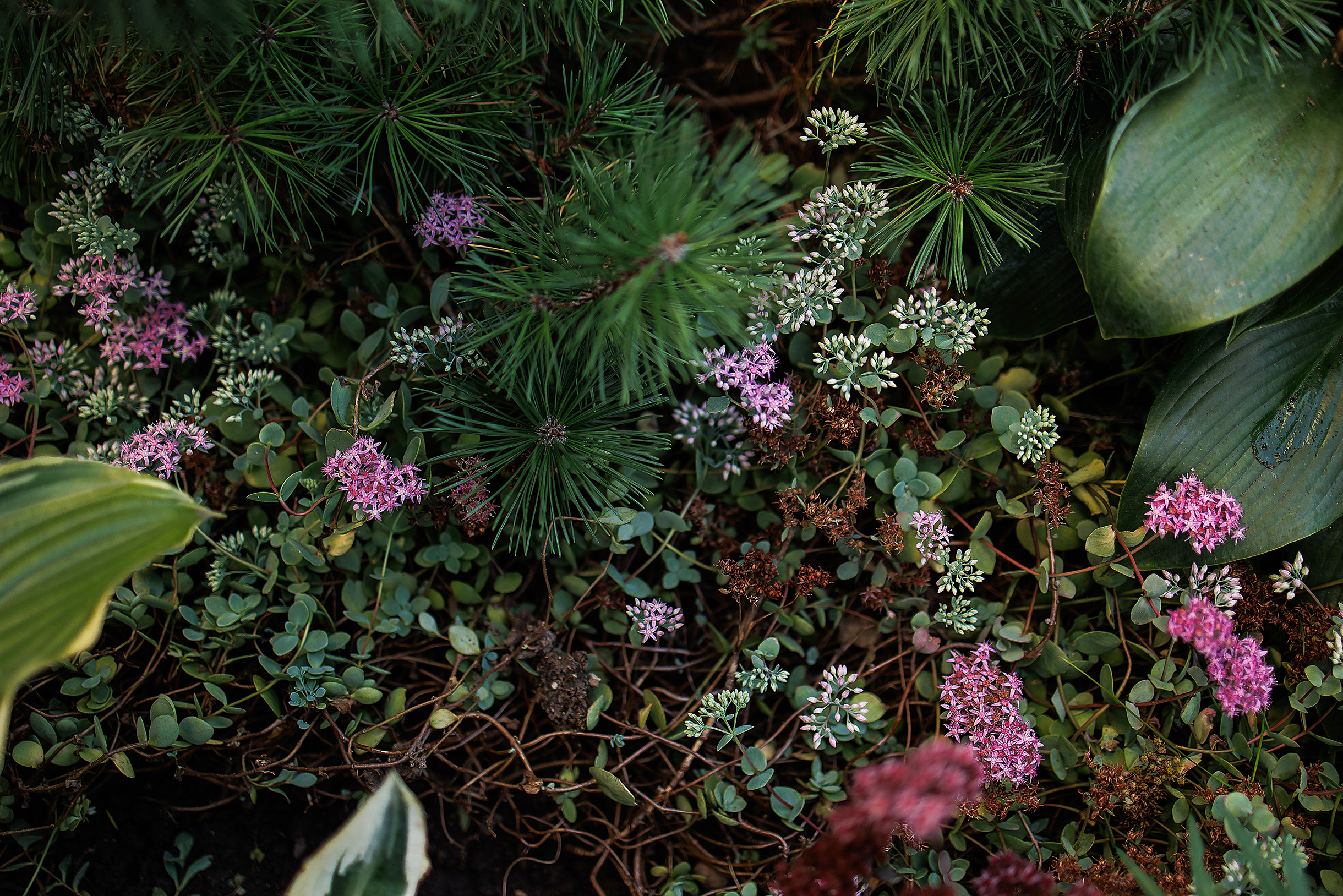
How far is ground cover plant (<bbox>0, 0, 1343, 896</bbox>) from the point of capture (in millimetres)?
843

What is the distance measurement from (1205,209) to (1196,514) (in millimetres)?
334

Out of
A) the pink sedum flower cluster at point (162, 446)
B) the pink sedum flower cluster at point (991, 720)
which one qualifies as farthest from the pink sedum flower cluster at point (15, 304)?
the pink sedum flower cluster at point (991, 720)

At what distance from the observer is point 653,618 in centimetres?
97

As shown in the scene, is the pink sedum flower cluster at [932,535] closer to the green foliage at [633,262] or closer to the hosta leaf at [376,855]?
the green foliage at [633,262]

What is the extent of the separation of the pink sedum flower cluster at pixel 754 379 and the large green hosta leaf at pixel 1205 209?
35cm

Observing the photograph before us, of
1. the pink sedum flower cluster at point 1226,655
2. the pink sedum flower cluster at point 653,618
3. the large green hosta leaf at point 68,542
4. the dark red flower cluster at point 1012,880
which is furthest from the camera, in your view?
the pink sedum flower cluster at point 653,618

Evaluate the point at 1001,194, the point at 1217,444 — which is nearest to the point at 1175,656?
the point at 1217,444

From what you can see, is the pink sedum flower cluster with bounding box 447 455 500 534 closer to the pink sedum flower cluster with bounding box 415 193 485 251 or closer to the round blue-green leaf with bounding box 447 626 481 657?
the round blue-green leaf with bounding box 447 626 481 657

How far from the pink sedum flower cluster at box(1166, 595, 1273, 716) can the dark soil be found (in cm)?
76

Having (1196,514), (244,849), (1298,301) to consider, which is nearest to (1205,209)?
(1298,301)

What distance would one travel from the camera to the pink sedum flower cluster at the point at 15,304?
0.98 metres

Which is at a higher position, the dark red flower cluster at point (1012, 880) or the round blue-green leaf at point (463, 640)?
the dark red flower cluster at point (1012, 880)

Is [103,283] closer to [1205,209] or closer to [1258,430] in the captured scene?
[1205,209]

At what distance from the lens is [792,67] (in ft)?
3.65
